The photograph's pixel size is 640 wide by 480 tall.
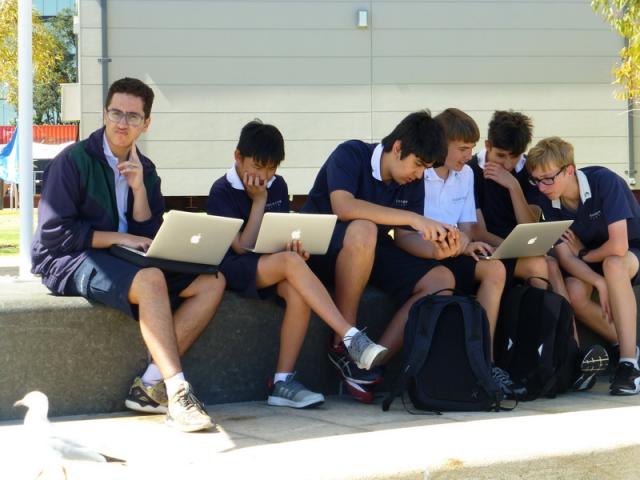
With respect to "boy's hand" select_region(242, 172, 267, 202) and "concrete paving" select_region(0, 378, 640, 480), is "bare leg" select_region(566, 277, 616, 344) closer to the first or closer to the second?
"concrete paving" select_region(0, 378, 640, 480)

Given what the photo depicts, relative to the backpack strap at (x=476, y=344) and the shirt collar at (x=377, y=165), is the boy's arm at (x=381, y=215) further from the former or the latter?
the backpack strap at (x=476, y=344)

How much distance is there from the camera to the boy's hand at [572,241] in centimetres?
611

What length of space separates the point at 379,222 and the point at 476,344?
2.60ft

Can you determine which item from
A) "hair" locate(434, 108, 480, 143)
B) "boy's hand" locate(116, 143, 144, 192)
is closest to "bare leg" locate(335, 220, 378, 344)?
"hair" locate(434, 108, 480, 143)

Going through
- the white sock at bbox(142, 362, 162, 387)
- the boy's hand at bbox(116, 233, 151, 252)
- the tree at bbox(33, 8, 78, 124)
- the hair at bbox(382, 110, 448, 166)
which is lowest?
the white sock at bbox(142, 362, 162, 387)

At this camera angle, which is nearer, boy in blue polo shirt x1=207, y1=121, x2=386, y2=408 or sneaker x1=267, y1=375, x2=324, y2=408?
boy in blue polo shirt x1=207, y1=121, x2=386, y2=408

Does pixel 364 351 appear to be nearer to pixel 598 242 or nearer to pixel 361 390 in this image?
pixel 361 390

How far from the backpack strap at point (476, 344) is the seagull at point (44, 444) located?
236 cm

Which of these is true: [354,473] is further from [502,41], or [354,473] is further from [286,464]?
[502,41]

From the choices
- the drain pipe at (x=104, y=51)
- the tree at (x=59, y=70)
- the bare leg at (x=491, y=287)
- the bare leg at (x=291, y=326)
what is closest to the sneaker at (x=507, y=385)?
the bare leg at (x=491, y=287)

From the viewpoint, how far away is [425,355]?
201 inches

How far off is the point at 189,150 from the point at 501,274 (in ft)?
47.3

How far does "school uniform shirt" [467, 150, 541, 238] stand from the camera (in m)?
6.36

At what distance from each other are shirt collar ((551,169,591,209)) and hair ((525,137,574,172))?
0.18m
